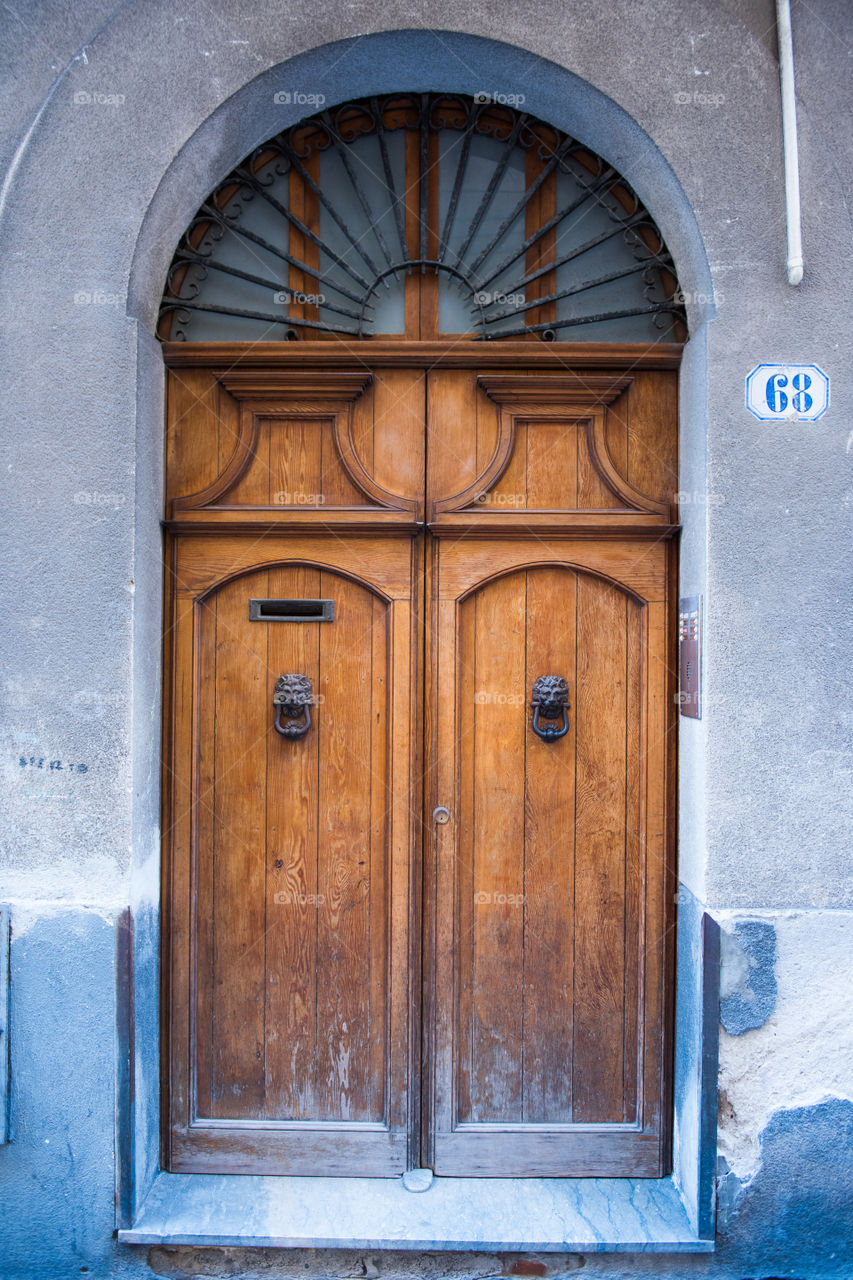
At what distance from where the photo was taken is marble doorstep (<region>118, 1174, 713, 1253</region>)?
2.38 m

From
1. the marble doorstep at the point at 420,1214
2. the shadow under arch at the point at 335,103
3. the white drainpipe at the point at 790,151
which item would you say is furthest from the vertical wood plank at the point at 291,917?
the white drainpipe at the point at 790,151

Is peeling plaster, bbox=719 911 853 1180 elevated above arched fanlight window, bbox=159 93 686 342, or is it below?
below

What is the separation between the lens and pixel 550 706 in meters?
2.62

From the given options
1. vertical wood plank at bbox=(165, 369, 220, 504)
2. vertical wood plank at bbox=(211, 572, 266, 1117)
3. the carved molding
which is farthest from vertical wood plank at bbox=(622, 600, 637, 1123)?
vertical wood plank at bbox=(165, 369, 220, 504)

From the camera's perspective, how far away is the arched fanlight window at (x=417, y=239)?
8.82 feet

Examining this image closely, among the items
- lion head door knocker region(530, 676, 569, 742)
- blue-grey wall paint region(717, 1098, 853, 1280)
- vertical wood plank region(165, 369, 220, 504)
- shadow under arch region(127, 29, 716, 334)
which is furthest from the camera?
vertical wood plank region(165, 369, 220, 504)

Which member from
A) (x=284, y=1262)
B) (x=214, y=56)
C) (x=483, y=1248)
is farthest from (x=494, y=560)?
(x=284, y=1262)

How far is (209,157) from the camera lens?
256cm

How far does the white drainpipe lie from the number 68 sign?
1.00 ft

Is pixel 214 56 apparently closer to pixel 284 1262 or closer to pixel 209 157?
pixel 209 157

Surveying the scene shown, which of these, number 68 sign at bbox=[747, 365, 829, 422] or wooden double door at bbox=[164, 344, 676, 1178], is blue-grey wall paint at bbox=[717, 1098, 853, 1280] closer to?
wooden double door at bbox=[164, 344, 676, 1178]

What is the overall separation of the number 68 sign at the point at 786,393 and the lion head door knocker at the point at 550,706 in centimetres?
114

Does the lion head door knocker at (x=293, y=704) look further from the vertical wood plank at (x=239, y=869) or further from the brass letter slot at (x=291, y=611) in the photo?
the brass letter slot at (x=291, y=611)

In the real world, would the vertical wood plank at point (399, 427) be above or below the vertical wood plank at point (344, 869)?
above
